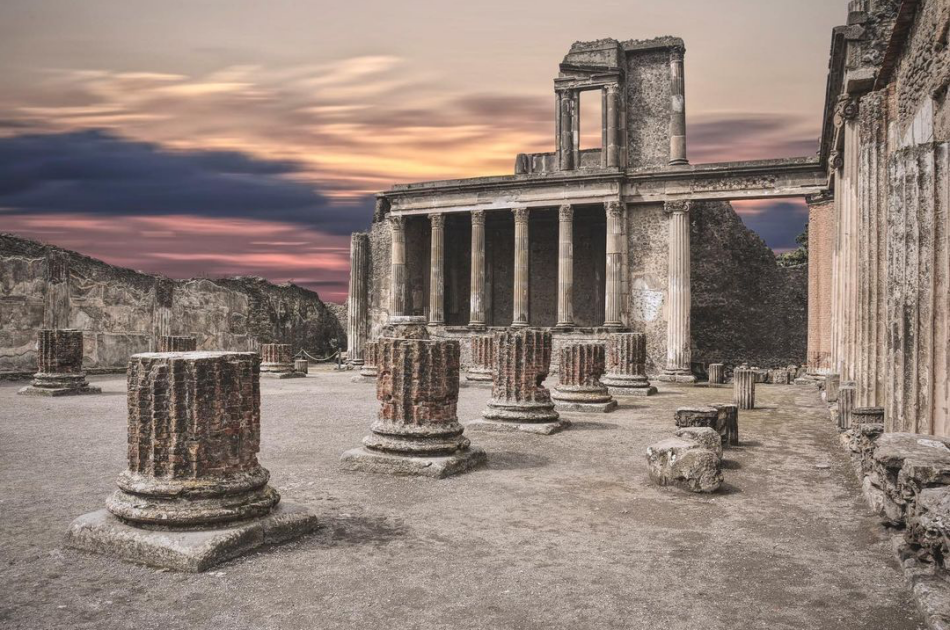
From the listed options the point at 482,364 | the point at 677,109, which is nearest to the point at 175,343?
the point at 482,364

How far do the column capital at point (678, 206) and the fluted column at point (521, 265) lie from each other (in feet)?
14.7

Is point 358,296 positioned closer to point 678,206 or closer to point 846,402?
point 678,206

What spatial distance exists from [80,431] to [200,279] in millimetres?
15887

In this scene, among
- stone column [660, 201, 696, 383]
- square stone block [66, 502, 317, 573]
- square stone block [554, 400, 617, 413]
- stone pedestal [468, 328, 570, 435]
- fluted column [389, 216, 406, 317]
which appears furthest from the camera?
fluted column [389, 216, 406, 317]

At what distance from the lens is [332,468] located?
653 cm

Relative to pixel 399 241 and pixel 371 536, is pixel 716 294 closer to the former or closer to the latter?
pixel 399 241

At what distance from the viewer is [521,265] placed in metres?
23.5

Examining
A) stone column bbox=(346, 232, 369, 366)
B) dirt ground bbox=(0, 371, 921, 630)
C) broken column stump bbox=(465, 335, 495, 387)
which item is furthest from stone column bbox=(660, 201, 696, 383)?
dirt ground bbox=(0, 371, 921, 630)

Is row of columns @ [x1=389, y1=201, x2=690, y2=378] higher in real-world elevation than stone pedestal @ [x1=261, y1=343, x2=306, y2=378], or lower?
higher

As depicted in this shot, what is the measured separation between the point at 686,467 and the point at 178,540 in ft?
12.3

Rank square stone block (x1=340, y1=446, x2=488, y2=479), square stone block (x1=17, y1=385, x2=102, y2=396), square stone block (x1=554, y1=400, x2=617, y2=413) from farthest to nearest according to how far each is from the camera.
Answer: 1. square stone block (x1=17, y1=385, x2=102, y2=396)
2. square stone block (x1=554, y1=400, x2=617, y2=413)
3. square stone block (x1=340, y1=446, x2=488, y2=479)

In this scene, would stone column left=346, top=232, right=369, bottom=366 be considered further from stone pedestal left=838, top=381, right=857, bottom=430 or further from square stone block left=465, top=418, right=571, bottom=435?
stone pedestal left=838, top=381, right=857, bottom=430

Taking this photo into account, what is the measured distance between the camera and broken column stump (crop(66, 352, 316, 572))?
403 cm

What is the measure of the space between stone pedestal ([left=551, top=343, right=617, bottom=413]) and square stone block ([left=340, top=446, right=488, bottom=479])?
5.07 meters
